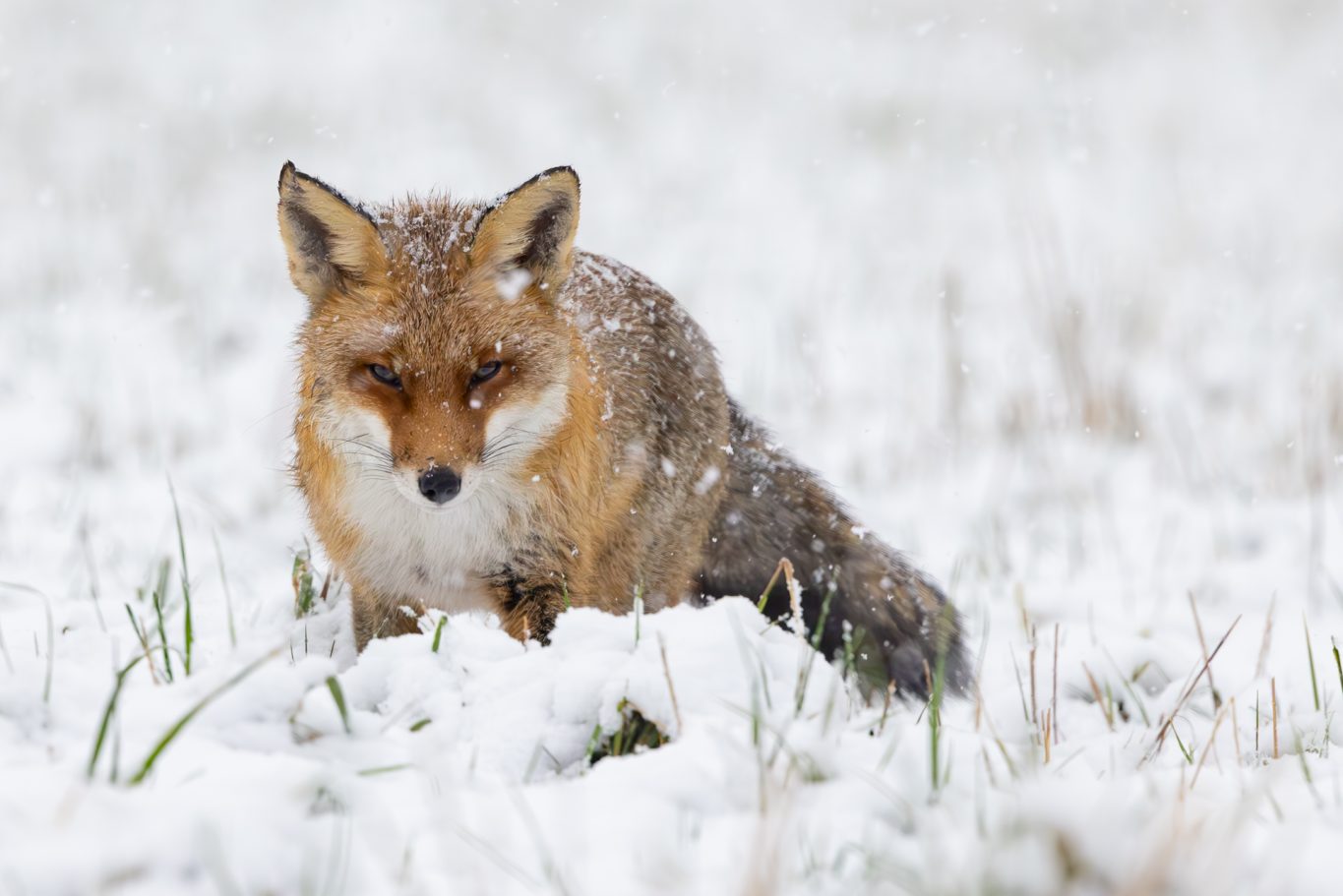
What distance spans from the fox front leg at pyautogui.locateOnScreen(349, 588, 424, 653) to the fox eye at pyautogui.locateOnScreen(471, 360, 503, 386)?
0.78m

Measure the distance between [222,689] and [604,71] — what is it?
15229mm

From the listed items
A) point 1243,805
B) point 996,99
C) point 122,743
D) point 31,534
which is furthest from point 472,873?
point 996,99

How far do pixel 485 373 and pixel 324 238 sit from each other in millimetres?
703

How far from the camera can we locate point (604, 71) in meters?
16.6

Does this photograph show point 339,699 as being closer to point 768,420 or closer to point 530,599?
point 530,599

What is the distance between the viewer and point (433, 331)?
3.76 m

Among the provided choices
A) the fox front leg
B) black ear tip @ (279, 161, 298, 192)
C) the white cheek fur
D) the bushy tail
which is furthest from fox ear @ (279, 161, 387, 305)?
the bushy tail

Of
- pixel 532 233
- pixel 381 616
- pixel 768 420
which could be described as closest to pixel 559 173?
pixel 532 233

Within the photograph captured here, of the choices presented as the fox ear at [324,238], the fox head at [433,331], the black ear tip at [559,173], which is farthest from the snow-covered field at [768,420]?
the black ear tip at [559,173]

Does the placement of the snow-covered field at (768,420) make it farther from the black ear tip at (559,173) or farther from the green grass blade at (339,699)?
the black ear tip at (559,173)

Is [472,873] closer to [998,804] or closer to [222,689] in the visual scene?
[222,689]

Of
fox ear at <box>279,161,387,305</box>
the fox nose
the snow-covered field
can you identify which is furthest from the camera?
fox ear at <box>279,161,387,305</box>

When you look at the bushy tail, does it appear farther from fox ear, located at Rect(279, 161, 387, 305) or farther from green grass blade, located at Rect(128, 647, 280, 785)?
green grass blade, located at Rect(128, 647, 280, 785)

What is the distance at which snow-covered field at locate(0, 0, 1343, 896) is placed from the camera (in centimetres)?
216
